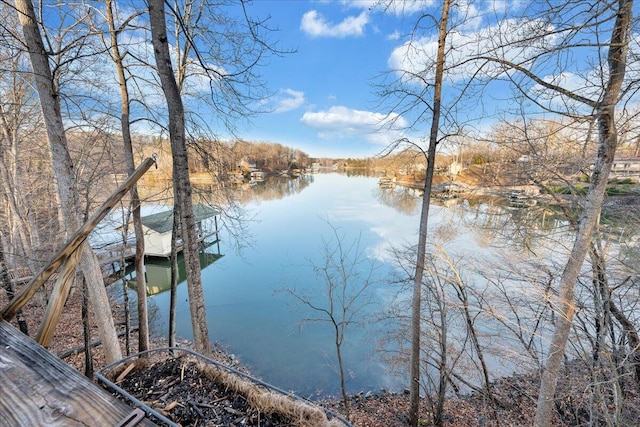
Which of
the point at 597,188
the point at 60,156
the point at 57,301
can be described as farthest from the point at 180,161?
the point at 597,188

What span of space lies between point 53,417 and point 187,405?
0.57 m

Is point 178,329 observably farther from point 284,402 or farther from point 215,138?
point 284,402

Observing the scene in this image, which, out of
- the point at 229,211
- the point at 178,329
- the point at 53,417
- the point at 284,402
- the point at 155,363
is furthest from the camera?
the point at 178,329

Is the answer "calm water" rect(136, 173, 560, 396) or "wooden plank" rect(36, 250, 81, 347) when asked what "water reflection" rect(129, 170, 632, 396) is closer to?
"calm water" rect(136, 173, 560, 396)

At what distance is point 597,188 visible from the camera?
3127 mm

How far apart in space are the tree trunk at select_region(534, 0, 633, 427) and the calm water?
124 inches

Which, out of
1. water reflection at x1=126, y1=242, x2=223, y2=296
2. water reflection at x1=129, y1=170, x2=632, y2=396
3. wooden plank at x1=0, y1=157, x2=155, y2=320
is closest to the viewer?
wooden plank at x1=0, y1=157, x2=155, y2=320

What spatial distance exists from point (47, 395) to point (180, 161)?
7.62 ft

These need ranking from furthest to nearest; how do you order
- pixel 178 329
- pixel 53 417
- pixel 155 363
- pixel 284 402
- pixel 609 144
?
pixel 178 329
pixel 609 144
pixel 155 363
pixel 284 402
pixel 53 417

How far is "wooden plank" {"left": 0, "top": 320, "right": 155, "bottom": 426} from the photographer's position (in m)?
A: 0.48

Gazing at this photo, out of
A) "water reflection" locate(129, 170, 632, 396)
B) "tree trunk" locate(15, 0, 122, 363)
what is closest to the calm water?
"water reflection" locate(129, 170, 632, 396)

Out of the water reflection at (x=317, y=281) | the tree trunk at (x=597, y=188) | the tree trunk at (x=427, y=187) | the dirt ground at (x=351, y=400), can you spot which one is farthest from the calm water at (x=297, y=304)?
the tree trunk at (x=597, y=188)

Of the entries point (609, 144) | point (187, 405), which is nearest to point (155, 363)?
point (187, 405)

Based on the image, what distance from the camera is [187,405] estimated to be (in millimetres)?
950
